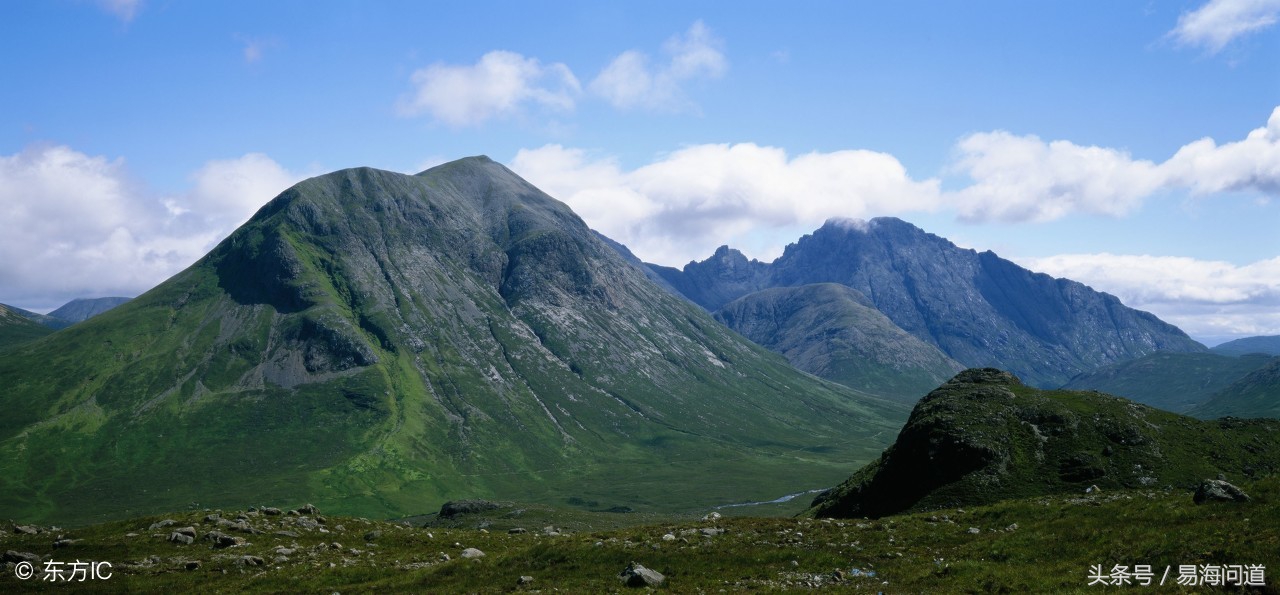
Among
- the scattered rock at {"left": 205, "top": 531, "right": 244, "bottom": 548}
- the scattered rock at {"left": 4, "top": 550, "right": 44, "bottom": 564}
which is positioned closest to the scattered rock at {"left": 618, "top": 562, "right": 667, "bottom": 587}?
the scattered rock at {"left": 205, "top": 531, "right": 244, "bottom": 548}

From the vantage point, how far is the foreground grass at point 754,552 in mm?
35125

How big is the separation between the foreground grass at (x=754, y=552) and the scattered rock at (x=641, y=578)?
657 mm

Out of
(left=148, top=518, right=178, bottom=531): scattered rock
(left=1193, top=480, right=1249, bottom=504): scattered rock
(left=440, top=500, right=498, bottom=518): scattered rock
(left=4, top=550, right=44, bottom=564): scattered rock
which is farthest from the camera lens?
(left=440, top=500, right=498, bottom=518): scattered rock

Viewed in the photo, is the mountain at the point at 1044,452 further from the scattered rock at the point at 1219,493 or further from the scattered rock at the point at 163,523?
the scattered rock at the point at 163,523

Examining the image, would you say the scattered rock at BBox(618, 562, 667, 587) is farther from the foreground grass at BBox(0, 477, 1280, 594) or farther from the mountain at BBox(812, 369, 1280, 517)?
the mountain at BBox(812, 369, 1280, 517)

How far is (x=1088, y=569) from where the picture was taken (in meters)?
34.1

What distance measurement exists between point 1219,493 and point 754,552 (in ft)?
88.9

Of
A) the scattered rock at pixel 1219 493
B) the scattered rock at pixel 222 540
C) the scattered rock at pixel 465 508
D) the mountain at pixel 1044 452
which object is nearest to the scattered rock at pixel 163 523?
the scattered rock at pixel 222 540

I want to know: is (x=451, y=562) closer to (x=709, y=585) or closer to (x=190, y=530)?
(x=709, y=585)

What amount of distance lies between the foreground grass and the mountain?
1100 inches

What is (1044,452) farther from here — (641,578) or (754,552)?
(641,578)

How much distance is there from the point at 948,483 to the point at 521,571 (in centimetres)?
5899

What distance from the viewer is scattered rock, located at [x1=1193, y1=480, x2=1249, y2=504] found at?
40.3 m

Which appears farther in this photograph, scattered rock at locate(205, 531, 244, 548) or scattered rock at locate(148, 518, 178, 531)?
scattered rock at locate(148, 518, 178, 531)
